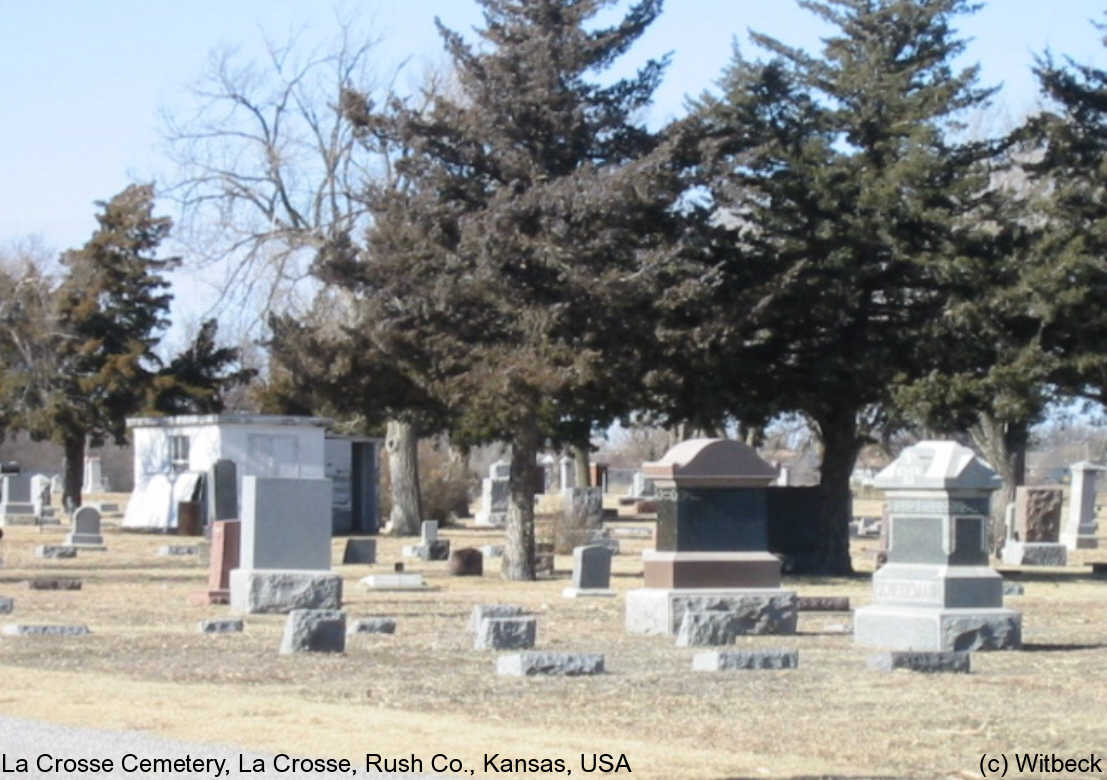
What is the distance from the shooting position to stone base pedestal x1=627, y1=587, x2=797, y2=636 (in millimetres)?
18922

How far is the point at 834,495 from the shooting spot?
101 feet

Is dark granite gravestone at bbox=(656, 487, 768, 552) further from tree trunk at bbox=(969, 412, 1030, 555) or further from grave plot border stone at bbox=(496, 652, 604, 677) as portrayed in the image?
tree trunk at bbox=(969, 412, 1030, 555)

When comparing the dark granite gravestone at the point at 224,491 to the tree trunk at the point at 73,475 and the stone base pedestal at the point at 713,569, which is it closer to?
the stone base pedestal at the point at 713,569

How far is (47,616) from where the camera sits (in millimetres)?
19969

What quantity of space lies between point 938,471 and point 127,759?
1019 centimetres

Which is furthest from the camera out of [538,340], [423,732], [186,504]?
[186,504]

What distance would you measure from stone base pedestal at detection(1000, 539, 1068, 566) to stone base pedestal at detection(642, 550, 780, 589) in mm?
17899

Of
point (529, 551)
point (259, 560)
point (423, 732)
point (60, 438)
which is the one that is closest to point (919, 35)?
point (529, 551)

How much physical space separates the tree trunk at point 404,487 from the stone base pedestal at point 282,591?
2351cm

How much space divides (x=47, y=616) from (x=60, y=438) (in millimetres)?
30923

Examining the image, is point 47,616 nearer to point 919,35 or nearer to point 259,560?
point 259,560

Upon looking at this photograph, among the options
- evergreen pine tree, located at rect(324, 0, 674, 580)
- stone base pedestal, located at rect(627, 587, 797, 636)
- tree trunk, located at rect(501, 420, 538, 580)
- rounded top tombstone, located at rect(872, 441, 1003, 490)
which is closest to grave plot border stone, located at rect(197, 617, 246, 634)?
stone base pedestal, located at rect(627, 587, 797, 636)

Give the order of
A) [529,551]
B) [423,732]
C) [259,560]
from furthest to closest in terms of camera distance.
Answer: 1. [529,551]
2. [259,560]
3. [423,732]

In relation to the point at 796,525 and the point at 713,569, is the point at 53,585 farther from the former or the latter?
the point at 796,525
